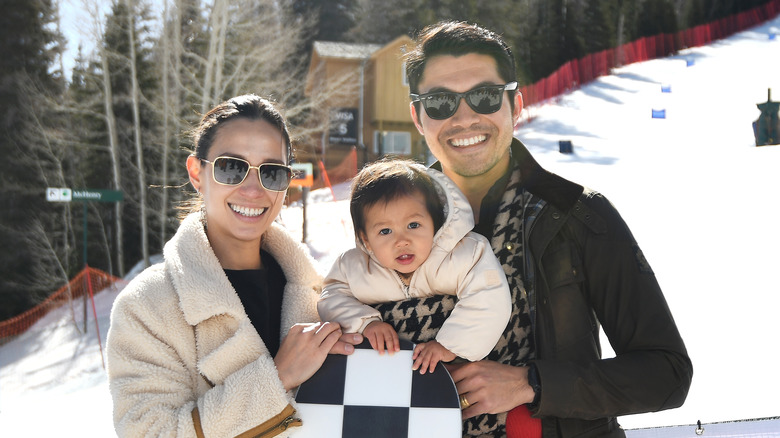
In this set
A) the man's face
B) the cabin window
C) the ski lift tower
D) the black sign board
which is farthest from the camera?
the cabin window

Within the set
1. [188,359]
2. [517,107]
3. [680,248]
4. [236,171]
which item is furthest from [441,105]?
[680,248]

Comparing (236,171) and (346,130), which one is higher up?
(346,130)

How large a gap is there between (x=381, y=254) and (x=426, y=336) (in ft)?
1.08

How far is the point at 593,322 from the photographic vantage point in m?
2.24

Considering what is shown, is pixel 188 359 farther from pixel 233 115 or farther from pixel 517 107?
pixel 517 107

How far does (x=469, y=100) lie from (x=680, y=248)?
816 cm

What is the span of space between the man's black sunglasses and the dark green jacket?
42 cm

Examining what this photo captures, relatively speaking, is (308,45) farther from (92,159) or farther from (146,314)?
(146,314)

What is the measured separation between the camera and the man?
2053mm

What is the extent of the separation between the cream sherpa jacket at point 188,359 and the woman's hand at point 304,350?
0.05 meters

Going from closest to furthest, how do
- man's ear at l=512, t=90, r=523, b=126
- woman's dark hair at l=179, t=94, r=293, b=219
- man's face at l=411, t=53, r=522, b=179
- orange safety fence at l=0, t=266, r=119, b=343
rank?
woman's dark hair at l=179, t=94, r=293, b=219, man's face at l=411, t=53, r=522, b=179, man's ear at l=512, t=90, r=523, b=126, orange safety fence at l=0, t=266, r=119, b=343

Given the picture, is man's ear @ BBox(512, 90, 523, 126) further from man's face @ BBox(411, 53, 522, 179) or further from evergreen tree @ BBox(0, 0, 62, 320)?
evergreen tree @ BBox(0, 0, 62, 320)

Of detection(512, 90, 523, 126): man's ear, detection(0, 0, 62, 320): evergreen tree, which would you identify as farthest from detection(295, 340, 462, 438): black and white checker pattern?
detection(0, 0, 62, 320): evergreen tree

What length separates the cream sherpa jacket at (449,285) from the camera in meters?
2.10
